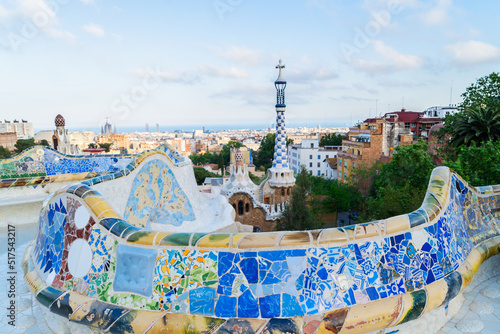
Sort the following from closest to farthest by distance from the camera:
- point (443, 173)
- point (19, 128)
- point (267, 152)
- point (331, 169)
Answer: point (443, 173) < point (331, 169) < point (267, 152) < point (19, 128)

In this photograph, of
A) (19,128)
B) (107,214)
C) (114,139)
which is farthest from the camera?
(114,139)

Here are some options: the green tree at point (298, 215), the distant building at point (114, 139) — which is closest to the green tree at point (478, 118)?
the green tree at point (298, 215)

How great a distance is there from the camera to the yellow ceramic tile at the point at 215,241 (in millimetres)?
2578

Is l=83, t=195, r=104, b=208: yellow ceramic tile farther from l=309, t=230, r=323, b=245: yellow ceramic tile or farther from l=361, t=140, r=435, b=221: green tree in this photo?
l=361, t=140, r=435, b=221: green tree

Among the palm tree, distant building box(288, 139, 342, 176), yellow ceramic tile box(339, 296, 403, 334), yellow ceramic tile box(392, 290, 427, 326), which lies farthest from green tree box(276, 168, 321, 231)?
distant building box(288, 139, 342, 176)

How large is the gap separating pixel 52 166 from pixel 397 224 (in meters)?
8.47

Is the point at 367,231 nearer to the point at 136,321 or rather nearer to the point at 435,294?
the point at 435,294

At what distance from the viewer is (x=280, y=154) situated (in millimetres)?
18609

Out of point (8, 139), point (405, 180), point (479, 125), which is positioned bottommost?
point (405, 180)

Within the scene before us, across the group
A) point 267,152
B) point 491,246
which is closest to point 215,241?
point 491,246

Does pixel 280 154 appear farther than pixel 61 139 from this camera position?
Yes

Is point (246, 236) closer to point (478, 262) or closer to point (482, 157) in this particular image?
point (478, 262)

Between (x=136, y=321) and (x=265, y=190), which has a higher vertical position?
(x=136, y=321)

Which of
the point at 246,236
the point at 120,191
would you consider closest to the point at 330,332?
the point at 246,236
